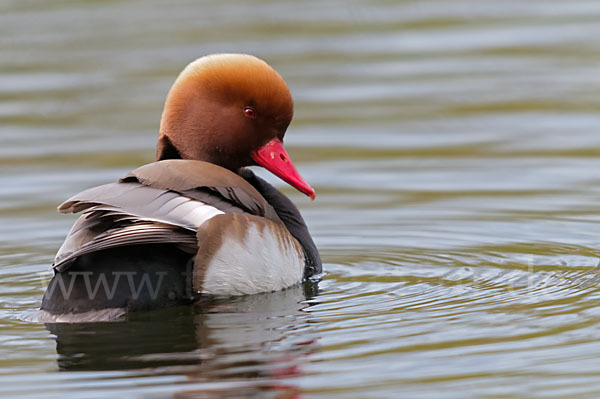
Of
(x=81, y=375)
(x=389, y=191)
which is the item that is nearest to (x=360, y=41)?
(x=389, y=191)

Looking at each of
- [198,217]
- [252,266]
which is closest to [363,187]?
[252,266]

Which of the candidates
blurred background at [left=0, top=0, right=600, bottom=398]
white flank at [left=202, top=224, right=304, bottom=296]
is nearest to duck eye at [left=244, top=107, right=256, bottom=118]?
white flank at [left=202, top=224, right=304, bottom=296]

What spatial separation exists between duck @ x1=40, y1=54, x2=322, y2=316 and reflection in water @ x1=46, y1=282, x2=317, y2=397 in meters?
0.07

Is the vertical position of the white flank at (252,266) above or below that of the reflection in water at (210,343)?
above

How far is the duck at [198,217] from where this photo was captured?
4.87m

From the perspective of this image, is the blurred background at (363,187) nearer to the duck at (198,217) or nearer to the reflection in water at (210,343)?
the reflection in water at (210,343)

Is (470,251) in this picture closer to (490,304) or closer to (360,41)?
(490,304)

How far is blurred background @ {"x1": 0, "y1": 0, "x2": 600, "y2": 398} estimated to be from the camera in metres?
4.30

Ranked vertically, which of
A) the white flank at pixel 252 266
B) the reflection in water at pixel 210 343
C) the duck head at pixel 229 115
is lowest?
the reflection in water at pixel 210 343

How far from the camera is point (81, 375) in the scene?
4.30 m

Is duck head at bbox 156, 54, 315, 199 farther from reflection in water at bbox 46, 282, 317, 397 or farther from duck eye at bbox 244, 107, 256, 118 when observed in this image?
reflection in water at bbox 46, 282, 317, 397

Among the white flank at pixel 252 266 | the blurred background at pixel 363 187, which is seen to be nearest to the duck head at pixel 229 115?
the white flank at pixel 252 266

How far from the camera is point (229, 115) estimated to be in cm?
582

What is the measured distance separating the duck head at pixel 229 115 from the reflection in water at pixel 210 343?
86 cm
